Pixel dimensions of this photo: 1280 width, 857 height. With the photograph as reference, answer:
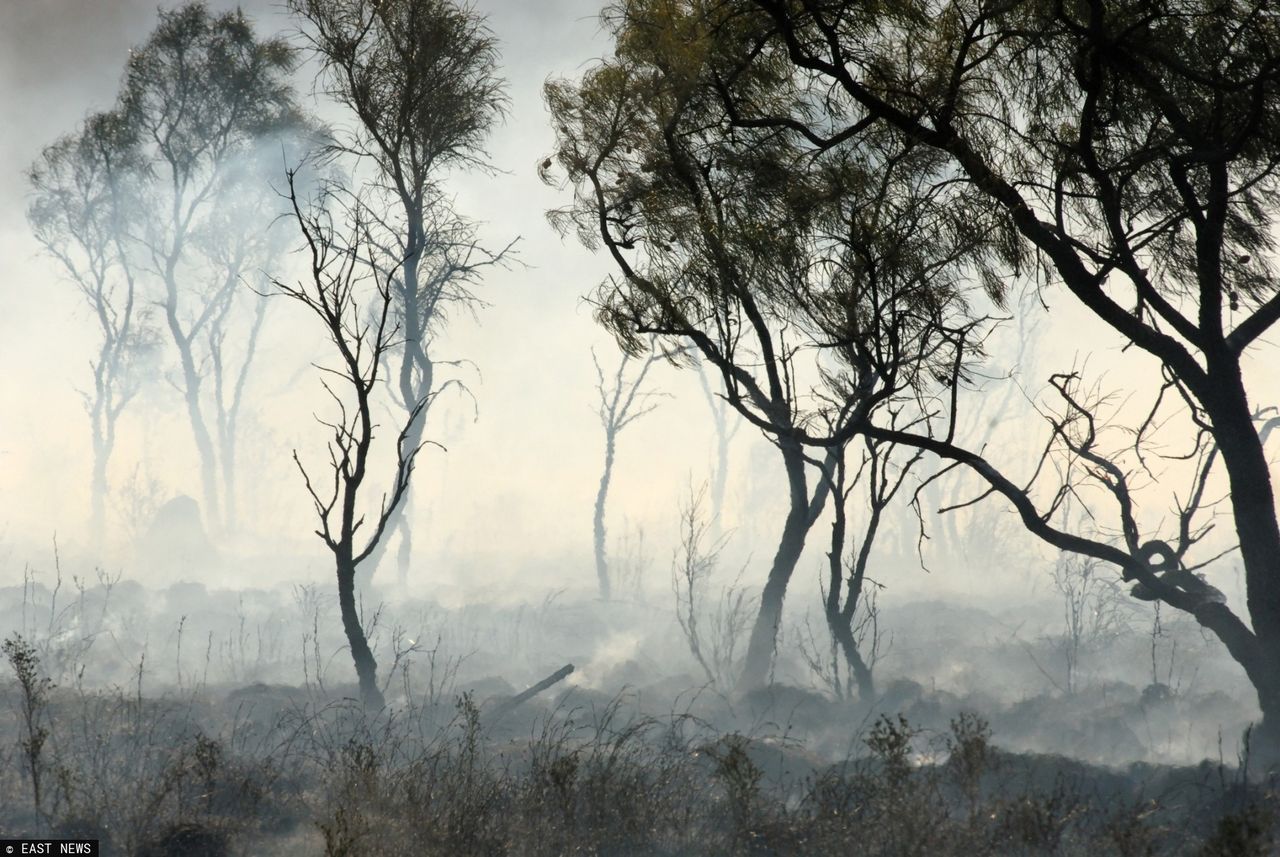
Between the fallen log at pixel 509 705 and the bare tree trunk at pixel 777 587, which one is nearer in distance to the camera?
the fallen log at pixel 509 705

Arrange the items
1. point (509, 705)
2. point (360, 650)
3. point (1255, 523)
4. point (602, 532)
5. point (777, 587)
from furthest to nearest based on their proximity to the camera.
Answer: point (602, 532), point (777, 587), point (509, 705), point (360, 650), point (1255, 523)

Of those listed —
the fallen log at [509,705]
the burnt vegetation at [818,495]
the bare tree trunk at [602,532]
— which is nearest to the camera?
the burnt vegetation at [818,495]

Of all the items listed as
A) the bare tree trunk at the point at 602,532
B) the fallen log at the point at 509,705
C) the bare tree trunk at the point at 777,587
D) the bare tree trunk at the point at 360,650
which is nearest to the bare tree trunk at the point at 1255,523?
the bare tree trunk at the point at 777,587

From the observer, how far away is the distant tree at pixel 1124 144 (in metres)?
5.37

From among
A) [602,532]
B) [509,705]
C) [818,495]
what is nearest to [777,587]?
[818,495]

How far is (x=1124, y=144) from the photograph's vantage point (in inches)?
240

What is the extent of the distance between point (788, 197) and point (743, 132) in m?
0.76

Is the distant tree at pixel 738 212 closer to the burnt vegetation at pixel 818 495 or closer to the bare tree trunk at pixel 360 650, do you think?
the burnt vegetation at pixel 818 495

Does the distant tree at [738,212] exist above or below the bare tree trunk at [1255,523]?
above

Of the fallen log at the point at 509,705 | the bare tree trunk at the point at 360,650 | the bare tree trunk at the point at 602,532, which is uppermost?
the bare tree trunk at the point at 602,532

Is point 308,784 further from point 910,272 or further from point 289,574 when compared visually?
point 289,574

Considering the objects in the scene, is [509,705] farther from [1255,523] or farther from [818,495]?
[1255,523]

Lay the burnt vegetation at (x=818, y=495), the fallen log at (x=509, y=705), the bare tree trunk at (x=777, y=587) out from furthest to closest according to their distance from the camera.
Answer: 1. the bare tree trunk at (x=777, y=587)
2. the fallen log at (x=509, y=705)
3. the burnt vegetation at (x=818, y=495)

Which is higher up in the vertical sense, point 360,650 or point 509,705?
point 360,650
